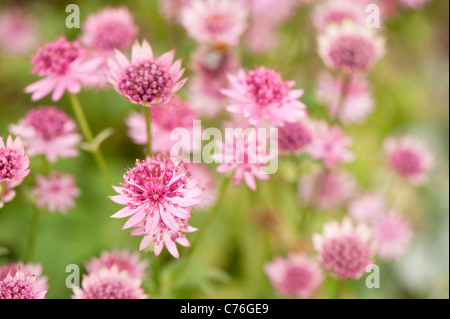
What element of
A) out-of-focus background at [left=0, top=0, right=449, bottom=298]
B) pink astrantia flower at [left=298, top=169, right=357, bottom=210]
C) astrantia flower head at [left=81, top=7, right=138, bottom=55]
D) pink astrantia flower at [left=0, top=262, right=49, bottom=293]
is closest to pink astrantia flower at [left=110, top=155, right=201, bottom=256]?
pink astrantia flower at [left=0, top=262, right=49, bottom=293]

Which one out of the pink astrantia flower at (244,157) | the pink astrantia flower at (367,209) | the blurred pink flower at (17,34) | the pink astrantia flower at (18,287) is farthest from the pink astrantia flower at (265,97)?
the blurred pink flower at (17,34)

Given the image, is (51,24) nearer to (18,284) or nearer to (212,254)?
(212,254)

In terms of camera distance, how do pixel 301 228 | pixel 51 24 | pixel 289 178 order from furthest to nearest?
pixel 51 24
pixel 301 228
pixel 289 178

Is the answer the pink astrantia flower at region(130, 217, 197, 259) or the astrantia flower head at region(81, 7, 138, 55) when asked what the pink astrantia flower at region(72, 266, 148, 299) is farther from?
the astrantia flower head at region(81, 7, 138, 55)

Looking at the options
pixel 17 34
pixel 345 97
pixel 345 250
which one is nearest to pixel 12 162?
pixel 345 250
